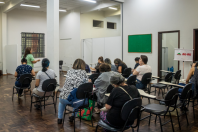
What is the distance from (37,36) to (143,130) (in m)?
10.9

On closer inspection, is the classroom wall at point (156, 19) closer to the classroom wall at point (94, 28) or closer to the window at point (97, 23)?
the classroom wall at point (94, 28)

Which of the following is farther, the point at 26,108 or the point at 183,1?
the point at 183,1

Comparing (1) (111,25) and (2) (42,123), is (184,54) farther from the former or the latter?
(1) (111,25)

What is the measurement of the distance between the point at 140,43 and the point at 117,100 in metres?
6.47

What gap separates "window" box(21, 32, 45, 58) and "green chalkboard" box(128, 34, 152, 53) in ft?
21.9

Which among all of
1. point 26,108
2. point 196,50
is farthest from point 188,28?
point 26,108

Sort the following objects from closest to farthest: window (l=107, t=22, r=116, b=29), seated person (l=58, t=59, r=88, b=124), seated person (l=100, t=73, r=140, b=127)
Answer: seated person (l=100, t=73, r=140, b=127), seated person (l=58, t=59, r=88, b=124), window (l=107, t=22, r=116, b=29)

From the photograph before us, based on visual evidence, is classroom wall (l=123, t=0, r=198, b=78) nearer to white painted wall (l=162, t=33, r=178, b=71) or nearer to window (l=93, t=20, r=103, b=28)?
white painted wall (l=162, t=33, r=178, b=71)

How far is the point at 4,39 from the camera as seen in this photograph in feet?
36.6

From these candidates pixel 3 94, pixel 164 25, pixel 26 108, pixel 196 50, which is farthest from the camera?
pixel 164 25

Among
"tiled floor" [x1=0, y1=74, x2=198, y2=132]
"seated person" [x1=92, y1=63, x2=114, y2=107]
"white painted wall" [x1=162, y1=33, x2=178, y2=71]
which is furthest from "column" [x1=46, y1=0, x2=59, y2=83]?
"white painted wall" [x1=162, y1=33, x2=178, y2=71]

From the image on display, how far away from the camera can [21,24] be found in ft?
38.8

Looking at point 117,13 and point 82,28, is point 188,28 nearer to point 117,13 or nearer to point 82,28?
point 117,13

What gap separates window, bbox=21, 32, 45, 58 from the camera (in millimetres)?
12102
